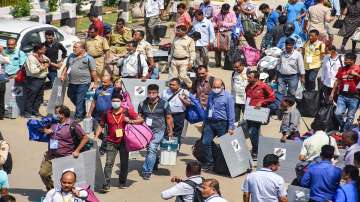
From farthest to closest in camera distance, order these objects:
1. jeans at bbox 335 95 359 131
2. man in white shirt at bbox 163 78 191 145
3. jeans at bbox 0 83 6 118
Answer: jeans at bbox 0 83 6 118, jeans at bbox 335 95 359 131, man in white shirt at bbox 163 78 191 145

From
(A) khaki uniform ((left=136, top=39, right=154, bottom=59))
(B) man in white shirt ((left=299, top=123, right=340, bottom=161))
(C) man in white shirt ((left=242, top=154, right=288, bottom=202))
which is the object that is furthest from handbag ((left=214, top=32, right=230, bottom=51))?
(C) man in white shirt ((left=242, top=154, right=288, bottom=202))

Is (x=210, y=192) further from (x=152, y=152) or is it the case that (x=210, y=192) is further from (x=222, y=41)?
(x=222, y=41)

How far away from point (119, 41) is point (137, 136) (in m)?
6.04

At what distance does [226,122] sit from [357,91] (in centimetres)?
299

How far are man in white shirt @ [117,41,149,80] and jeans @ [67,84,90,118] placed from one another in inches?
31.5

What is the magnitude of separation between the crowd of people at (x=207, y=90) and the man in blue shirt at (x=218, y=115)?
16 millimetres

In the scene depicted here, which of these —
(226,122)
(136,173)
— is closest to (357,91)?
(226,122)

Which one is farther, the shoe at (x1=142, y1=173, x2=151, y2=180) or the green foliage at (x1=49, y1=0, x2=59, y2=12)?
the green foliage at (x1=49, y1=0, x2=59, y2=12)

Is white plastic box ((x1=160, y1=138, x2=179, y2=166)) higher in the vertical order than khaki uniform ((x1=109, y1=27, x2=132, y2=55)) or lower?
lower

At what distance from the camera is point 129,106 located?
15.8 metres

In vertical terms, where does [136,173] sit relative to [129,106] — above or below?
below

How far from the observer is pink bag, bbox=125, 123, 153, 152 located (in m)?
15.3

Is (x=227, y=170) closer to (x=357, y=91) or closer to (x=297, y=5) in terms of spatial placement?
(x=357, y=91)

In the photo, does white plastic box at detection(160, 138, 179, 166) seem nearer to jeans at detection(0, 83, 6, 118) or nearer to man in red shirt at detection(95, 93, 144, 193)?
man in red shirt at detection(95, 93, 144, 193)
